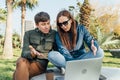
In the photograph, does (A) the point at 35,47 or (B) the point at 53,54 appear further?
(A) the point at 35,47

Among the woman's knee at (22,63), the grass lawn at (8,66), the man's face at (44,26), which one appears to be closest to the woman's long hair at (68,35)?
the man's face at (44,26)

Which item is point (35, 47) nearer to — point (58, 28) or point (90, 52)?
point (58, 28)

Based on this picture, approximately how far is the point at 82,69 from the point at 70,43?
722 millimetres

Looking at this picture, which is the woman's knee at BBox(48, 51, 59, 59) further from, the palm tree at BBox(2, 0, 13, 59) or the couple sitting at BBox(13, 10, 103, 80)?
the palm tree at BBox(2, 0, 13, 59)

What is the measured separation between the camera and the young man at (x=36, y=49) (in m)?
4.39

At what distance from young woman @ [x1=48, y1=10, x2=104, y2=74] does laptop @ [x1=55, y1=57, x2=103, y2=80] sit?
33cm

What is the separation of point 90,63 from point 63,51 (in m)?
0.61

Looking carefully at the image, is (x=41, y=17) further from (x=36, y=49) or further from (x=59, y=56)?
(x=59, y=56)

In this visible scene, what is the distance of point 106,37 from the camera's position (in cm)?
2095

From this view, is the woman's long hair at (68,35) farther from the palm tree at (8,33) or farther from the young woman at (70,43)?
the palm tree at (8,33)

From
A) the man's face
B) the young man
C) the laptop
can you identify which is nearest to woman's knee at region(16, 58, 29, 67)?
the young man

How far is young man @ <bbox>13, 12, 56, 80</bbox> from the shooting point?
4.39 meters

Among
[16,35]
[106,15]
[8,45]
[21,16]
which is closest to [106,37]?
[8,45]

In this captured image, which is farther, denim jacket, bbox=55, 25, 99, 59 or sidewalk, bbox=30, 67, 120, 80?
denim jacket, bbox=55, 25, 99, 59
